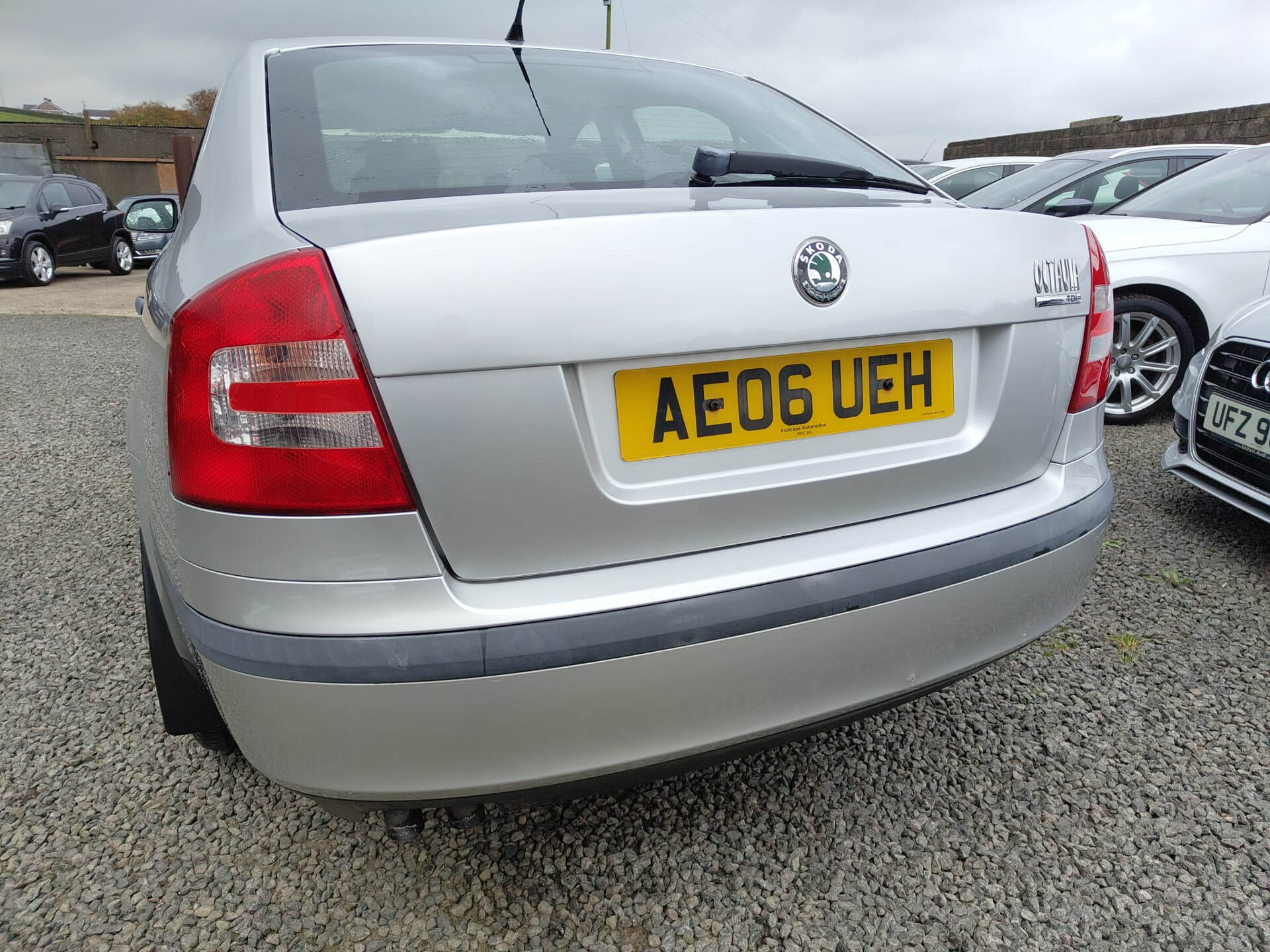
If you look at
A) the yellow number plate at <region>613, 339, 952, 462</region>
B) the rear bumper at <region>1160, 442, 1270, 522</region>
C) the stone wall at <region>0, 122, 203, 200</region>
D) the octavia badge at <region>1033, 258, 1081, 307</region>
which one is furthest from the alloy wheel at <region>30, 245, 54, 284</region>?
the stone wall at <region>0, 122, 203, 200</region>

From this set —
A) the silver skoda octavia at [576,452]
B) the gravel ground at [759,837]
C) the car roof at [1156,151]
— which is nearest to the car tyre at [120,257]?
the car roof at [1156,151]

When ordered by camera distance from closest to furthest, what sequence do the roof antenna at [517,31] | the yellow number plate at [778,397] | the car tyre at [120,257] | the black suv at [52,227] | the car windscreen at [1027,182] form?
the yellow number plate at [778,397]
the roof antenna at [517,31]
the car windscreen at [1027,182]
the black suv at [52,227]
the car tyre at [120,257]

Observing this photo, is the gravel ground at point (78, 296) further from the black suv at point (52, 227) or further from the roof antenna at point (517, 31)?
the roof antenna at point (517, 31)

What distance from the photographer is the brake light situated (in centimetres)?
154

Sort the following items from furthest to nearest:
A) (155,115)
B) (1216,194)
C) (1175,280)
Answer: (155,115) < (1216,194) < (1175,280)

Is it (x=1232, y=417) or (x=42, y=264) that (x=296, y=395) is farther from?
(x=42, y=264)

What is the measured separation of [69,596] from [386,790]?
79.0 inches

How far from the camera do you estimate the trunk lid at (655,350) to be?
1064 mm

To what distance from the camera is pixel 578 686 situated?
113cm

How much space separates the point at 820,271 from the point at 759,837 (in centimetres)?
107

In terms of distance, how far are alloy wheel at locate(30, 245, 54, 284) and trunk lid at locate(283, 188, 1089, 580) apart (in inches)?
531

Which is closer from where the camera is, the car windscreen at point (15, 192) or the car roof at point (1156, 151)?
the car roof at point (1156, 151)

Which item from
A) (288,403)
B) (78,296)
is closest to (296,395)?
(288,403)

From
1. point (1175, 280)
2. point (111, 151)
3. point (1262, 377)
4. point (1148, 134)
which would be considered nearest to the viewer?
point (1262, 377)
